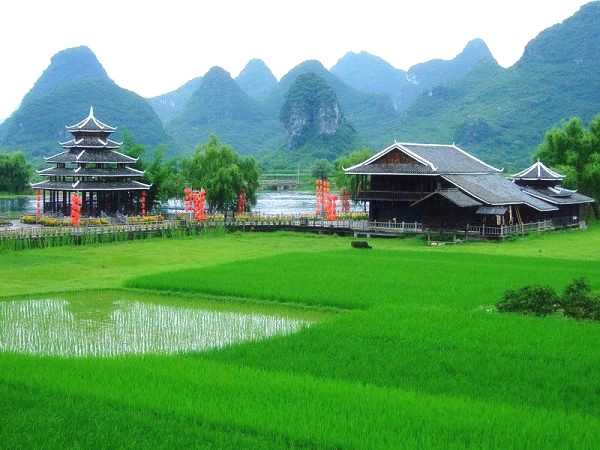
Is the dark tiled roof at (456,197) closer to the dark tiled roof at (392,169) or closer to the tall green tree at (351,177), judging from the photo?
the dark tiled roof at (392,169)

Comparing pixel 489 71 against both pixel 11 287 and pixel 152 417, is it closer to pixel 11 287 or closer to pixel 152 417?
pixel 11 287

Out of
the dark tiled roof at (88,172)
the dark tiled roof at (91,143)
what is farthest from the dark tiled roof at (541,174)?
the dark tiled roof at (91,143)

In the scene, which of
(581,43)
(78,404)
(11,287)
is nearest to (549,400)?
(78,404)

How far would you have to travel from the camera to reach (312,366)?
A: 13.4m

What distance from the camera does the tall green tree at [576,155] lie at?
1971 inches

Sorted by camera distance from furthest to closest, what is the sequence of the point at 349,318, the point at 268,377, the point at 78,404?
the point at 349,318 < the point at 268,377 < the point at 78,404

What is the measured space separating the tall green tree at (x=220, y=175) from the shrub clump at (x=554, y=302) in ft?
109

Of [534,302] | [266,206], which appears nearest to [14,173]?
[266,206]

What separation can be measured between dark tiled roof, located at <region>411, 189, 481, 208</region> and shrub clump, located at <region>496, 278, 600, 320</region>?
20824 millimetres

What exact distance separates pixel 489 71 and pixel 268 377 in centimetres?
16454

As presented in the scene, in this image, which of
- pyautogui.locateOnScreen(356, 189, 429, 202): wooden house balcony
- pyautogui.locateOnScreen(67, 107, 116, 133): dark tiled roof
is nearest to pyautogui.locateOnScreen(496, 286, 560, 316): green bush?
pyautogui.locateOnScreen(356, 189, 429, 202): wooden house balcony

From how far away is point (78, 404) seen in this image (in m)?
10.9

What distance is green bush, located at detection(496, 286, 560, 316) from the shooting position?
18.1m

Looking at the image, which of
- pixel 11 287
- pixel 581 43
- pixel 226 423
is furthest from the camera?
pixel 581 43
